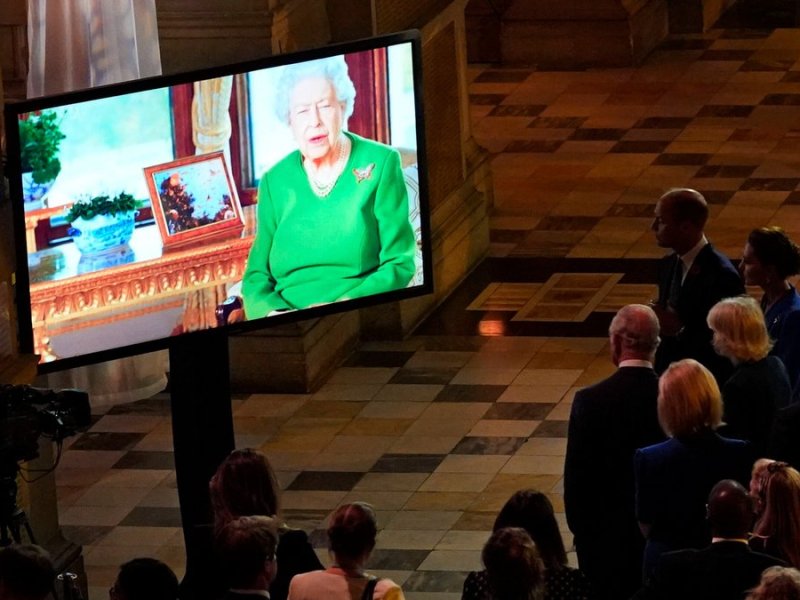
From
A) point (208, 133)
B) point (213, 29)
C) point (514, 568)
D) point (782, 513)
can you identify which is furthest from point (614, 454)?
point (213, 29)

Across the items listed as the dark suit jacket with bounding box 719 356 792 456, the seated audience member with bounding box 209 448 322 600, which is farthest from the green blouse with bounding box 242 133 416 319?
the seated audience member with bounding box 209 448 322 600

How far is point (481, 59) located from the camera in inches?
645

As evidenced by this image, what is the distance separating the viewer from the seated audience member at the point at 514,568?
465cm

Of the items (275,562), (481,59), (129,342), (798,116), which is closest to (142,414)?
(129,342)

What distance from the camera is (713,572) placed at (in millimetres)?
4918

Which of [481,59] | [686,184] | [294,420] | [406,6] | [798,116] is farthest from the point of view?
[481,59]

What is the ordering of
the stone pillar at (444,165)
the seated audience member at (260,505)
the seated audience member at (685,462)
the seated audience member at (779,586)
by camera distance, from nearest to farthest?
the seated audience member at (779,586)
the seated audience member at (260,505)
the seated audience member at (685,462)
the stone pillar at (444,165)

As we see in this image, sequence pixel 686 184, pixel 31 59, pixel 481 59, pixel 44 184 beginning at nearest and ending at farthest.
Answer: pixel 44 184 → pixel 31 59 → pixel 686 184 → pixel 481 59

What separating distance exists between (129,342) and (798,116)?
8.44 meters

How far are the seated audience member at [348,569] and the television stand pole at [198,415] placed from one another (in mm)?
1906

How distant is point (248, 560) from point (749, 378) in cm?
201

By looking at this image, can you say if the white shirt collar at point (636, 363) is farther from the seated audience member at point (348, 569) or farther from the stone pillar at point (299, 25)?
the stone pillar at point (299, 25)

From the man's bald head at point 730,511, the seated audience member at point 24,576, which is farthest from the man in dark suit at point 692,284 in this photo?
the seated audience member at point 24,576

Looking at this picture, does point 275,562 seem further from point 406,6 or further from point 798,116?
point 798,116
